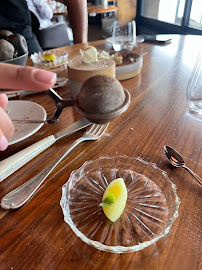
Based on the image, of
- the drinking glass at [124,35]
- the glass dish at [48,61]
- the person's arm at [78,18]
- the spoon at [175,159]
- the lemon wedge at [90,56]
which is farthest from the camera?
the person's arm at [78,18]

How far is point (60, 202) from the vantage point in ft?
1.09

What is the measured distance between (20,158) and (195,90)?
475 millimetres

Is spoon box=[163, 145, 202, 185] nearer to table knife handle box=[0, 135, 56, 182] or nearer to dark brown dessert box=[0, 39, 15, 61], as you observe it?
table knife handle box=[0, 135, 56, 182]

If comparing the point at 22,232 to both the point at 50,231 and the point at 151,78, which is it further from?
the point at 151,78

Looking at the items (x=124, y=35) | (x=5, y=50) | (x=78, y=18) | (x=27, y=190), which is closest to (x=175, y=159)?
(x=27, y=190)

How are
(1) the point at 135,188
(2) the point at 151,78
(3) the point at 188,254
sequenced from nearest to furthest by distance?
(3) the point at 188,254, (1) the point at 135,188, (2) the point at 151,78

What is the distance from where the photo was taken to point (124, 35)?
1.02m

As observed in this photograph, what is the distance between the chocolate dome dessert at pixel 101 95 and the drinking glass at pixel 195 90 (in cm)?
28

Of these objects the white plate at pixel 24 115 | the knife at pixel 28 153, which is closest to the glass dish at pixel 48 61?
the white plate at pixel 24 115

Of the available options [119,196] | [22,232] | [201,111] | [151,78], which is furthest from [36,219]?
[151,78]

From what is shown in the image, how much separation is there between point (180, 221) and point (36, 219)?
21cm

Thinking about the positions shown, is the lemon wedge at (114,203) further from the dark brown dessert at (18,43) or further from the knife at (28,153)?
the dark brown dessert at (18,43)

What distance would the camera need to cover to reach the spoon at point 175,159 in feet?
1.27

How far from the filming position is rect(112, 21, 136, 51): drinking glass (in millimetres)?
983
